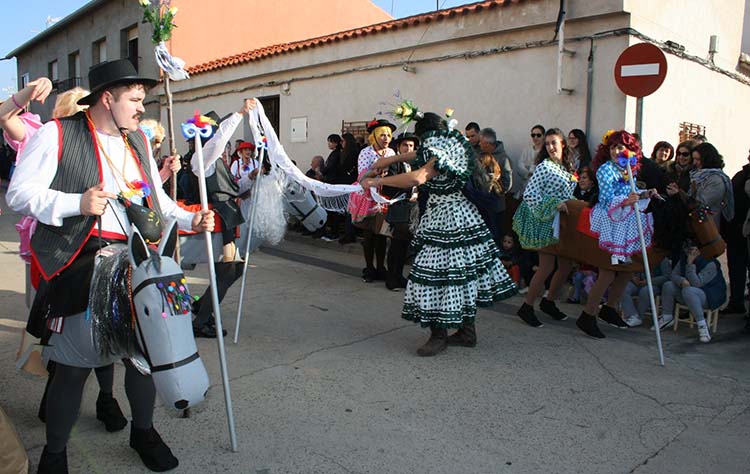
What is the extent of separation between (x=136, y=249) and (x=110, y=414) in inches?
56.1

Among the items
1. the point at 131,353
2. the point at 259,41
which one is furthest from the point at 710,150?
the point at 259,41

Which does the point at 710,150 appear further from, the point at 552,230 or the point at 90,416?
the point at 90,416

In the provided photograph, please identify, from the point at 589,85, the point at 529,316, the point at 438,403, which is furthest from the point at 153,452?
the point at 589,85

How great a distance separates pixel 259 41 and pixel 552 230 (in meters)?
15.7

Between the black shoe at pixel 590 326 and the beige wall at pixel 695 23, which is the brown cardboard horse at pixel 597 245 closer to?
the black shoe at pixel 590 326

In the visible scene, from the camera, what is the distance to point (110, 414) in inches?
135

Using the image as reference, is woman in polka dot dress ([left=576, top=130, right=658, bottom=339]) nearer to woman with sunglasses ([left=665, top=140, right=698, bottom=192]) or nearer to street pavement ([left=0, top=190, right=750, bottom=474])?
street pavement ([left=0, top=190, right=750, bottom=474])

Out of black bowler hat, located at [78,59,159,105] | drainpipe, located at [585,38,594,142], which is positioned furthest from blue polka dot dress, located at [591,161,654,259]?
black bowler hat, located at [78,59,159,105]

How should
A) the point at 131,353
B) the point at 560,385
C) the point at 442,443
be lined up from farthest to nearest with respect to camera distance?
the point at 560,385 < the point at 442,443 < the point at 131,353

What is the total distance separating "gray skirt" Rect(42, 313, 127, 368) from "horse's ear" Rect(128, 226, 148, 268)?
0.43 m

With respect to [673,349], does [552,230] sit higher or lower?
higher

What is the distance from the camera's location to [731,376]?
4.54 m

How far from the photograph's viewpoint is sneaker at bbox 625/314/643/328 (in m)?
5.84

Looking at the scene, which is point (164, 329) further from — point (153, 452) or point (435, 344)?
point (435, 344)
